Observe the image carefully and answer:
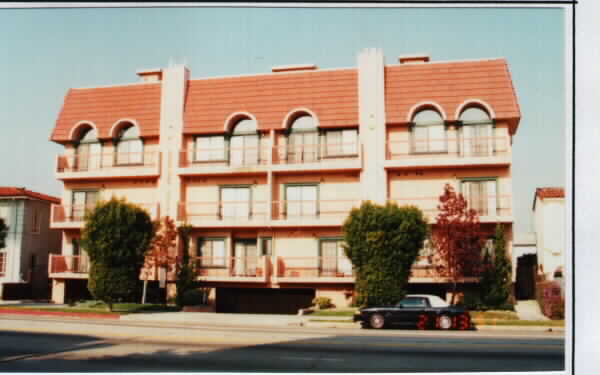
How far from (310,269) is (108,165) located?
1224cm

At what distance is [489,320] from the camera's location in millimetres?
23188

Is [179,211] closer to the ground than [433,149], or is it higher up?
closer to the ground

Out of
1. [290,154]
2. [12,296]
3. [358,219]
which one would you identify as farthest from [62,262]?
[358,219]

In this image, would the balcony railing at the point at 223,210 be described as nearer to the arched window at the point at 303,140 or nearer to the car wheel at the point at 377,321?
the arched window at the point at 303,140

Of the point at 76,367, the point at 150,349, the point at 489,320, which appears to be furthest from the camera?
the point at 489,320

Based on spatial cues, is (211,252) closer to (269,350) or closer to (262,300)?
(262,300)

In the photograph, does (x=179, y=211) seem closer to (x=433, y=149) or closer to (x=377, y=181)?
(x=377, y=181)

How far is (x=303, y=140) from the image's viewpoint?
3097 centimetres

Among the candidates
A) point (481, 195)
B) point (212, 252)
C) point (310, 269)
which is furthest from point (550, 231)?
point (212, 252)

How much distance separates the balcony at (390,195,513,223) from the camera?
28.3 metres

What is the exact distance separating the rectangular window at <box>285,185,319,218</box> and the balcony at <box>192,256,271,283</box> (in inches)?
113

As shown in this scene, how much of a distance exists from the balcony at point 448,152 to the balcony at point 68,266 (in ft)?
53.8

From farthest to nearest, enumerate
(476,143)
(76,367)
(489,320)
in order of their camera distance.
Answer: (476,143), (489,320), (76,367)

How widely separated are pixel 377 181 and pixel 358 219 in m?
3.58
